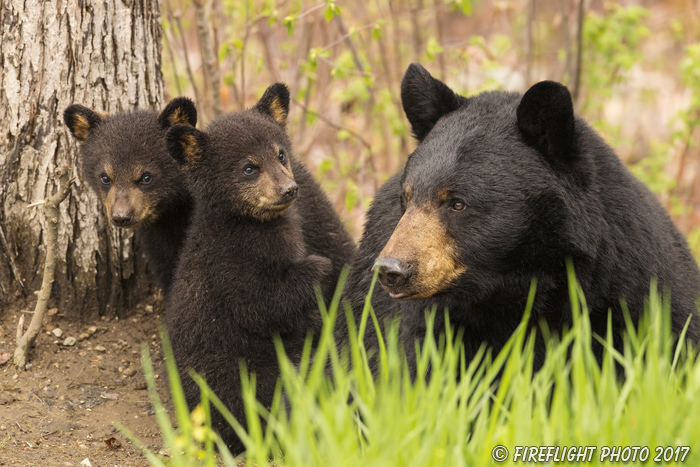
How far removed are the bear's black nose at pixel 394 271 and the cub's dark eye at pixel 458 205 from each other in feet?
1.16

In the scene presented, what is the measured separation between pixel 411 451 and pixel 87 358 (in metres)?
2.91

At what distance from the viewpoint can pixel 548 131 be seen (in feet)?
10.3

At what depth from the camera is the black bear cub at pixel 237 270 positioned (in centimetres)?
430

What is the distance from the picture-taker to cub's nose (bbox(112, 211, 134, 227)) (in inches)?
169

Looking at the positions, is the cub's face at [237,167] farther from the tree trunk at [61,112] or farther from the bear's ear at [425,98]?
the bear's ear at [425,98]

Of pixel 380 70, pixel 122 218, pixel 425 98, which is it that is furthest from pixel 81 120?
pixel 380 70

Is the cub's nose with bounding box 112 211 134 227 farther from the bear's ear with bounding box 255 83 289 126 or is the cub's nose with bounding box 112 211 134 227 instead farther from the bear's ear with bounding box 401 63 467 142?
the bear's ear with bounding box 401 63 467 142

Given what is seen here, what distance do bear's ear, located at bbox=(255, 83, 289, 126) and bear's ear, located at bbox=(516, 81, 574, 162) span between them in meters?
2.01

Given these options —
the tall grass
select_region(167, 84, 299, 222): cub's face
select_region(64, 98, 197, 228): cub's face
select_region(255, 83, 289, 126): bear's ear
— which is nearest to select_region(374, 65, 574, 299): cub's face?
the tall grass

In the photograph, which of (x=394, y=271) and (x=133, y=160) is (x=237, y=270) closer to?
(x=133, y=160)

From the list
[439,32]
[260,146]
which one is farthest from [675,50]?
[260,146]

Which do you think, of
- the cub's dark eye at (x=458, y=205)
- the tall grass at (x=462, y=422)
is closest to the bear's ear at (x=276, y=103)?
the cub's dark eye at (x=458, y=205)

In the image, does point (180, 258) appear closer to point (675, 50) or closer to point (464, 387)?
point (464, 387)

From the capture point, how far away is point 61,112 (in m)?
4.67
